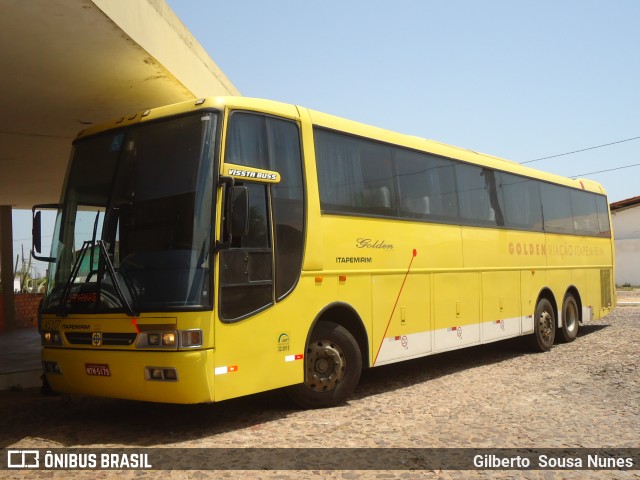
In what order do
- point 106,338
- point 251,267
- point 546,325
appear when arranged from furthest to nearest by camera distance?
point 546,325 → point 251,267 → point 106,338

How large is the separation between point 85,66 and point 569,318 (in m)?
10.7

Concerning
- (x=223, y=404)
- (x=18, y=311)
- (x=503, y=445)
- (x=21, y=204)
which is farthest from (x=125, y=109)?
(x=21, y=204)

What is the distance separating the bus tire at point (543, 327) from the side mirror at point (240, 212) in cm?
805

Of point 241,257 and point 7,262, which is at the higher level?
point 7,262

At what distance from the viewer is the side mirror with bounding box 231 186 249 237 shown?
20.3 feet

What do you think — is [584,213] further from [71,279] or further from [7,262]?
[7,262]

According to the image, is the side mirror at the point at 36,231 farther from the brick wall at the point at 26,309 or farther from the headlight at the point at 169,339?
the brick wall at the point at 26,309

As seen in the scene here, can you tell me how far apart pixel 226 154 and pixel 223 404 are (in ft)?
10.5

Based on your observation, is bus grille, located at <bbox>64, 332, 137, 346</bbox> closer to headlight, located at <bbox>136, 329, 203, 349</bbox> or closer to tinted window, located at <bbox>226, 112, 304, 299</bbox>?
headlight, located at <bbox>136, 329, 203, 349</bbox>

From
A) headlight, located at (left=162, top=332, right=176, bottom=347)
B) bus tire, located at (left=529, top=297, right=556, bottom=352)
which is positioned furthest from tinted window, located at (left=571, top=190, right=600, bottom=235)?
headlight, located at (left=162, top=332, right=176, bottom=347)

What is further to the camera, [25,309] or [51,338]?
[25,309]

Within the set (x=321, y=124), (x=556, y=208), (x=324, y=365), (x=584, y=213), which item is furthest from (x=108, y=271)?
(x=584, y=213)

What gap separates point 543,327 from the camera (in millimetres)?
12797

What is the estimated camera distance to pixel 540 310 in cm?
1272
